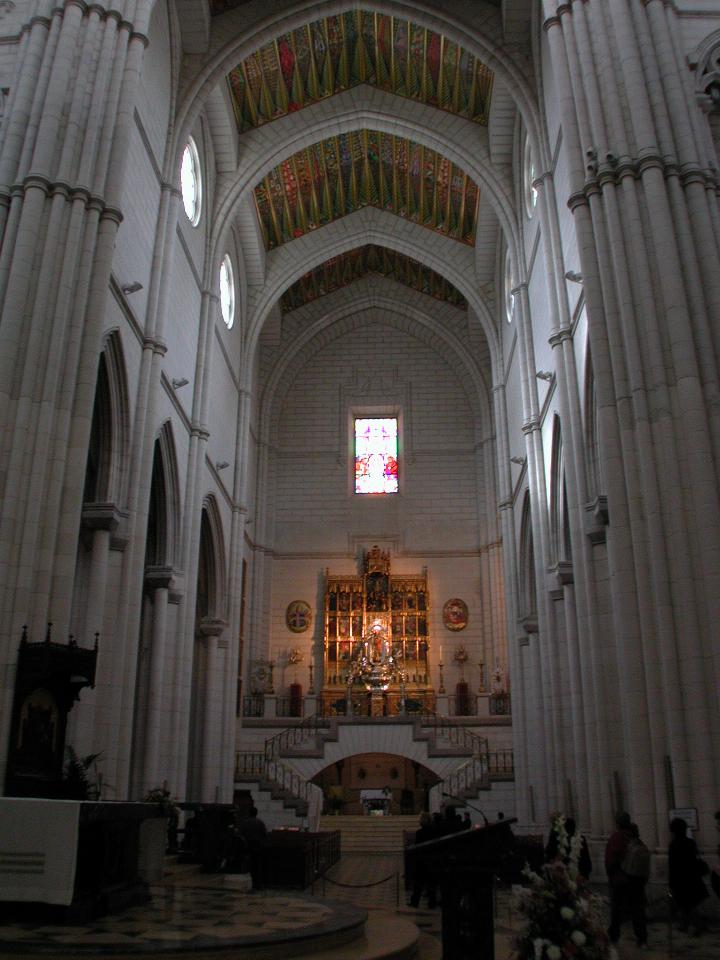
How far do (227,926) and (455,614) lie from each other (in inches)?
825

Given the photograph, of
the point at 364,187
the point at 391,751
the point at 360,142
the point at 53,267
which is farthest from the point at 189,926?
the point at 364,187

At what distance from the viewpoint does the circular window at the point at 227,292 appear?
23.7m

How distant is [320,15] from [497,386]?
33.8ft

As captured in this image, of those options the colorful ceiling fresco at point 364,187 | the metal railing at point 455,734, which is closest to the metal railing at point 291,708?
the metal railing at point 455,734

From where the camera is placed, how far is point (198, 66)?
59.9 feet

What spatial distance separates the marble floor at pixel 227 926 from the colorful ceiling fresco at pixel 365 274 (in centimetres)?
2114

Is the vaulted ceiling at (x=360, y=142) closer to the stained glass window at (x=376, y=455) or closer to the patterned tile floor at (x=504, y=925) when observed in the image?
the stained glass window at (x=376, y=455)

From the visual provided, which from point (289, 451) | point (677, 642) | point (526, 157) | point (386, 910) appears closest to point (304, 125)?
point (526, 157)

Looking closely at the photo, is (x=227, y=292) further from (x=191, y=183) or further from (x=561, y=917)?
(x=561, y=917)

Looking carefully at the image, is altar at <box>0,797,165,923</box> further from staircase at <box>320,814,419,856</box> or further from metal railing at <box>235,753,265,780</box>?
metal railing at <box>235,753,265,780</box>

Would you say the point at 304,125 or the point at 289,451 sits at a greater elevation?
the point at 304,125

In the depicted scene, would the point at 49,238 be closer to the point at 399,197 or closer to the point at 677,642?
Result: the point at 677,642

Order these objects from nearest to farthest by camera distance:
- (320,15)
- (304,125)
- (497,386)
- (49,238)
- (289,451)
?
(49,238)
(320,15)
(304,125)
(497,386)
(289,451)

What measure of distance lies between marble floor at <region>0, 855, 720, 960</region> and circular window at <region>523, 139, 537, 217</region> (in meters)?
14.4
